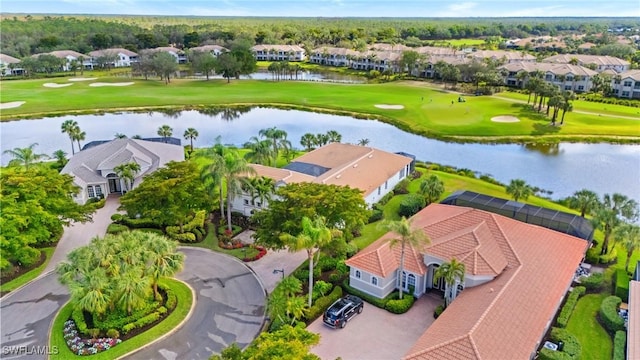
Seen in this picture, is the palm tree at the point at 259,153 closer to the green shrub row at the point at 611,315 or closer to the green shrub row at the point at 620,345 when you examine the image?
the green shrub row at the point at 611,315

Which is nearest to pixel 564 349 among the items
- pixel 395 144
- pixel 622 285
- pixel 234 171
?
pixel 622 285

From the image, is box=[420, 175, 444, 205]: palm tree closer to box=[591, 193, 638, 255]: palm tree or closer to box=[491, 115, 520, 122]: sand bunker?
box=[591, 193, 638, 255]: palm tree

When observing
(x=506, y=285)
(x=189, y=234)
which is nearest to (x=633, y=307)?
(x=506, y=285)

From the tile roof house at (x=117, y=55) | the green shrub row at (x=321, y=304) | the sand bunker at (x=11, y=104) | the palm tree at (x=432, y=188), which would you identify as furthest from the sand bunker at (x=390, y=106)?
the tile roof house at (x=117, y=55)

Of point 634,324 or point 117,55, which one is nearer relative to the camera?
point 634,324

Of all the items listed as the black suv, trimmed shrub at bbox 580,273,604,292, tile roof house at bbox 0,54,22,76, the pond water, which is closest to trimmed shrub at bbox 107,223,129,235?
the black suv

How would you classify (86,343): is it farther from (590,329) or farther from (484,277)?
(590,329)
